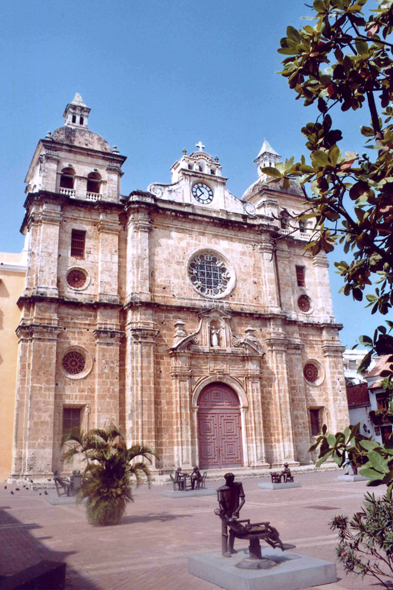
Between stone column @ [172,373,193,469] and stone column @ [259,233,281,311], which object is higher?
stone column @ [259,233,281,311]

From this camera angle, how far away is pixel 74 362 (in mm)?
21562

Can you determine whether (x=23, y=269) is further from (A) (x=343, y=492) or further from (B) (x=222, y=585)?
(B) (x=222, y=585)

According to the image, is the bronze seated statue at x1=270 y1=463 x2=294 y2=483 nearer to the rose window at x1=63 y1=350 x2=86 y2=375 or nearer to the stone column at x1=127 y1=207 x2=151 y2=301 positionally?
the rose window at x1=63 y1=350 x2=86 y2=375

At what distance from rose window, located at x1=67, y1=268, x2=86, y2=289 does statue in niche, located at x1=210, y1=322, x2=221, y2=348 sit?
647cm

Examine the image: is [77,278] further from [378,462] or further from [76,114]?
[378,462]

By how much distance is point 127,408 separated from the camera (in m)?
21.4

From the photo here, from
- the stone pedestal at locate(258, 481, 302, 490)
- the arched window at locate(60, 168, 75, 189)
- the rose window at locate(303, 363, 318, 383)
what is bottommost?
the stone pedestal at locate(258, 481, 302, 490)

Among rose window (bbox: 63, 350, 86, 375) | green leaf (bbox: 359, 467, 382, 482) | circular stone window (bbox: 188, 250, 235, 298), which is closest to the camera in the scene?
green leaf (bbox: 359, 467, 382, 482)

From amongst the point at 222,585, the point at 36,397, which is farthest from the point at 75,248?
the point at 222,585

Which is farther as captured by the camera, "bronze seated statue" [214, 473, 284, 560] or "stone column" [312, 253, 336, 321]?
"stone column" [312, 253, 336, 321]

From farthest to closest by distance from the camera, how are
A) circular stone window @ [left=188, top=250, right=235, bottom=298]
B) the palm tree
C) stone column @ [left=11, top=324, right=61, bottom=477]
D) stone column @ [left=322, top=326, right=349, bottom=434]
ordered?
stone column @ [left=322, top=326, right=349, bottom=434] → circular stone window @ [left=188, top=250, right=235, bottom=298] → stone column @ [left=11, top=324, right=61, bottom=477] → the palm tree

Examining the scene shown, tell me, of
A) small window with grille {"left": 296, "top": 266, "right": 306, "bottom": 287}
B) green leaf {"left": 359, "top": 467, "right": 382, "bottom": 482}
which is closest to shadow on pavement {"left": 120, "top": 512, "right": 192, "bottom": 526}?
green leaf {"left": 359, "top": 467, "right": 382, "bottom": 482}

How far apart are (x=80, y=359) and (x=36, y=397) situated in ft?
8.51

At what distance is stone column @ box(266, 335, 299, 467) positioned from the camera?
78.8 ft
